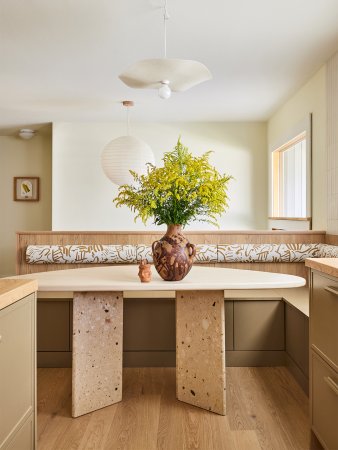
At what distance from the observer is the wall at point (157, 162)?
6746mm

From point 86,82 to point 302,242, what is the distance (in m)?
2.59

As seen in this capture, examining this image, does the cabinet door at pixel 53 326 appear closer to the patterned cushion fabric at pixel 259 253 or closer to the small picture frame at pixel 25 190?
the patterned cushion fabric at pixel 259 253

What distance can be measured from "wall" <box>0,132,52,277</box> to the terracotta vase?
18.2ft

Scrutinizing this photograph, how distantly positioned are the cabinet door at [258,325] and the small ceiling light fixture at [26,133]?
4934mm

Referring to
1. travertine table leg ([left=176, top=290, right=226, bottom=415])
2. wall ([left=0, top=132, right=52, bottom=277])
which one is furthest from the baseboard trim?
A: wall ([left=0, top=132, right=52, bottom=277])

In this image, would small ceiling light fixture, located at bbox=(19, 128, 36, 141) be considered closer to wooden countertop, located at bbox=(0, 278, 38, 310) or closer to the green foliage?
the green foliage

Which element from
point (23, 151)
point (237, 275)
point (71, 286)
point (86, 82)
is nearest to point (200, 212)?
point (237, 275)

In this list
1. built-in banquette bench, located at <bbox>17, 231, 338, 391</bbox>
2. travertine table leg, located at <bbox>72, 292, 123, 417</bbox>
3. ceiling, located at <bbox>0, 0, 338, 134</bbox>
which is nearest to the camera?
travertine table leg, located at <bbox>72, 292, 123, 417</bbox>

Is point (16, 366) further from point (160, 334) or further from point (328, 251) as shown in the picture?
point (328, 251)

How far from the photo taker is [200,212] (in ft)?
7.52

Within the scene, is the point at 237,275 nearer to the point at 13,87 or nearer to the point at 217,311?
the point at 217,311

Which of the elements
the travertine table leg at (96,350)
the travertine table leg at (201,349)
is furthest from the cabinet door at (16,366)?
the travertine table leg at (201,349)

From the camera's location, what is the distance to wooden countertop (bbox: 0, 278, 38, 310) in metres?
1.29

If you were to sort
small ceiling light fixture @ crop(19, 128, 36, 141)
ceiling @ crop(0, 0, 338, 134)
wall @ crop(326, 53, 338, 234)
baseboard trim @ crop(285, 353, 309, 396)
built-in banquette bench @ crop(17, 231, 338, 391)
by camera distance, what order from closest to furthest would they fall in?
baseboard trim @ crop(285, 353, 309, 396)
built-in banquette bench @ crop(17, 231, 338, 391)
ceiling @ crop(0, 0, 338, 134)
wall @ crop(326, 53, 338, 234)
small ceiling light fixture @ crop(19, 128, 36, 141)
